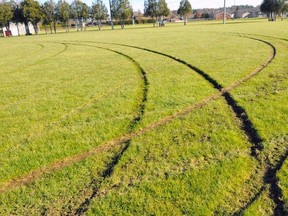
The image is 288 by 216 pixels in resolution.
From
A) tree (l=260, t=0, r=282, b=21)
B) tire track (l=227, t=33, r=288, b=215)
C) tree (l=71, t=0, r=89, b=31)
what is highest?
tree (l=71, t=0, r=89, b=31)

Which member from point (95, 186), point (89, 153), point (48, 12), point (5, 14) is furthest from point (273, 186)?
point (48, 12)

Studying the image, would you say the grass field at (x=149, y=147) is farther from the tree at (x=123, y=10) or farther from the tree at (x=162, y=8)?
the tree at (x=162, y=8)

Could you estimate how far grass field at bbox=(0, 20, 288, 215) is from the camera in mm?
4102

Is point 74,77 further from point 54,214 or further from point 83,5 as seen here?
point 83,5

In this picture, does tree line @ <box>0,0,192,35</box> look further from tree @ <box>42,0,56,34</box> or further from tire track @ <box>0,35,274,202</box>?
tire track @ <box>0,35,274,202</box>

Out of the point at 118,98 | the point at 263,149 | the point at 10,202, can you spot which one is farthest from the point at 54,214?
the point at 118,98

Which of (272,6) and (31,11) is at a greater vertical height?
(31,11)

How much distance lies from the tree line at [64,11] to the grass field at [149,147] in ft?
232

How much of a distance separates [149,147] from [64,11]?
8310cm

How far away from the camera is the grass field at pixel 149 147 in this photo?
4102 millimetres

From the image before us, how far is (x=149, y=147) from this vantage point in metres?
5.57

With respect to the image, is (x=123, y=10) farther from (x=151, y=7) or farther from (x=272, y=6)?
(x=272, y=6)

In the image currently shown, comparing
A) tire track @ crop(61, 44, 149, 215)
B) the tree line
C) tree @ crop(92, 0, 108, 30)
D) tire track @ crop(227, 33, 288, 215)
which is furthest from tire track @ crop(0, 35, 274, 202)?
tree @ crop(92, 0, 108, 30)

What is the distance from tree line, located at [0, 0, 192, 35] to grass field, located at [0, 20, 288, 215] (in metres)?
70.9
